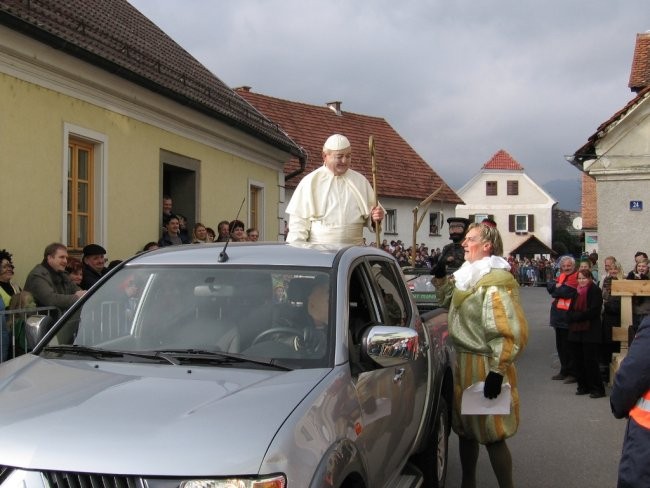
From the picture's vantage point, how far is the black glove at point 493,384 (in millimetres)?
4727

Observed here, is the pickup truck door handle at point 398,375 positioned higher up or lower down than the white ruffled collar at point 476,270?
lower down

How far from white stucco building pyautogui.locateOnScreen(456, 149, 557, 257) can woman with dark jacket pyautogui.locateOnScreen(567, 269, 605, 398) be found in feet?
186

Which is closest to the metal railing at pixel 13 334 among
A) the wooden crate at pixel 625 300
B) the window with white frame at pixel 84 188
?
the window with white frame at pixel 84 188

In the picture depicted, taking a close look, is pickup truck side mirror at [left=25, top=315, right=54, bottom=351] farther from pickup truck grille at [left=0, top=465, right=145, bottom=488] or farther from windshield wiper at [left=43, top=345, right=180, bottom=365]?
pickup truck grille at [left=0, top=465, right=145, bottom=488]

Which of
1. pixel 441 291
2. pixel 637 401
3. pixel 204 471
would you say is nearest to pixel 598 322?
pixel 441 291

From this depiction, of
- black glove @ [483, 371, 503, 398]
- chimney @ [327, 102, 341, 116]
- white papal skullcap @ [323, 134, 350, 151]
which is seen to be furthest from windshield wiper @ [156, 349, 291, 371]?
chimney @ [327, 102, 341, 116]

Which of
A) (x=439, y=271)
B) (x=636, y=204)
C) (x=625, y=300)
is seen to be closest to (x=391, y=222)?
(x=636, y=204)

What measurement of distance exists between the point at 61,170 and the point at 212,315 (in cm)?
697

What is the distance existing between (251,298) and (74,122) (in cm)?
734

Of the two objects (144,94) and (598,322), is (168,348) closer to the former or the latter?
(598,322)

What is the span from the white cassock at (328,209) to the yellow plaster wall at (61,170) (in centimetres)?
428

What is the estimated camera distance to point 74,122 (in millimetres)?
10133

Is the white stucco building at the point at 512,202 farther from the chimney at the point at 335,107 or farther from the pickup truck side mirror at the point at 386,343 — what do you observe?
the pickup truck side mirror at the point at 386,343

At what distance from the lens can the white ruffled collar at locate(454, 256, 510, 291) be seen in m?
5.02
